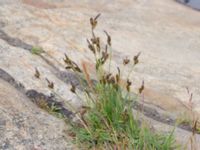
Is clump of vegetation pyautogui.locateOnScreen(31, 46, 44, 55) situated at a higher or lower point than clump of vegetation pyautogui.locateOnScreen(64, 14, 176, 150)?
lower

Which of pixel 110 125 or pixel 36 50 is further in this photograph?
pixel 36 50

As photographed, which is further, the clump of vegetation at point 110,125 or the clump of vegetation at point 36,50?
the clump of vegetation at point 36,50

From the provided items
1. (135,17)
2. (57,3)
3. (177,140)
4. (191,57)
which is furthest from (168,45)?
(177,140)

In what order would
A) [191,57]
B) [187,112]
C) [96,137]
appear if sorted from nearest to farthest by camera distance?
[96,137]
[187,112]
[191,57]

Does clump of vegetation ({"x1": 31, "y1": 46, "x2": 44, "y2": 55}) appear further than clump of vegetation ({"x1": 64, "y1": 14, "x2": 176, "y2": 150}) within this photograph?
Yes

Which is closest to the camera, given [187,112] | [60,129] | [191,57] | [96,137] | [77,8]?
[96,137]

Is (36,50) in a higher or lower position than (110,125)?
lower

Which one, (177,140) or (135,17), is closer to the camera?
(177,140)

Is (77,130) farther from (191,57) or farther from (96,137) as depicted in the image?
(191,57)

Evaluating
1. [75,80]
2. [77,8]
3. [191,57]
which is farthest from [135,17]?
[75,80]

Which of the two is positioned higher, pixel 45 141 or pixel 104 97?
pixel 104 97

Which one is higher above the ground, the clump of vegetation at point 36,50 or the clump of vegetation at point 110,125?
the clump of vegetation at point 110,125
